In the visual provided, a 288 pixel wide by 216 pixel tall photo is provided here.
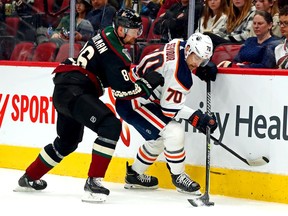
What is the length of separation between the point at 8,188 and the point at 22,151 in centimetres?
95

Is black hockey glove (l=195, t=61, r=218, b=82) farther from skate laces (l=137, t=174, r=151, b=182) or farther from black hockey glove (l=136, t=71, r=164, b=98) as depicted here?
skate laces (l=137, t=174, r=151, b=182)

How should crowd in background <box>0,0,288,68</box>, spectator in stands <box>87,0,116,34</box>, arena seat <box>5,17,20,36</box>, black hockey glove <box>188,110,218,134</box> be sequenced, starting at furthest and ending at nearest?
arena seat <box>5,17,20,36</box> → spectator in stands <box>87,0,116,34</box> → crowd in background <box>0,0,288,68</box> → black hockey glove <box>188,110,218,134</box>

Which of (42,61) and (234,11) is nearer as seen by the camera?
(234,11)

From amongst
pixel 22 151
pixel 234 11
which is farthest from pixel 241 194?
pixel 22 151

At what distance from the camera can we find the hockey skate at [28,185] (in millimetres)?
5711

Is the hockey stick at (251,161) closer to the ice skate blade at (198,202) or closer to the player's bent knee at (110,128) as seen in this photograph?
the ice skate blade at (198,202)

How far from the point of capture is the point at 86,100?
5.31 meters

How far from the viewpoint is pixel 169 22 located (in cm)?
632

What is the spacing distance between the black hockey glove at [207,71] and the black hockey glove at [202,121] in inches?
10.6

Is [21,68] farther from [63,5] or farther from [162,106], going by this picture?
[162,106]

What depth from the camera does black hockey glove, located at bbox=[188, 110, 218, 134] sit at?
17.9ft

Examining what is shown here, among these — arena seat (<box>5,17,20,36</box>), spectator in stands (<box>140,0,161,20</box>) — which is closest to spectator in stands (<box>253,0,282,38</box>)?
Answer: spectator in stands (<box>140,0,161,20</box>)

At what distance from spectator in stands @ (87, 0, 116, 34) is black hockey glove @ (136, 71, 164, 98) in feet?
4.30

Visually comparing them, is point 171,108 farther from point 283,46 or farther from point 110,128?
point 283,46
